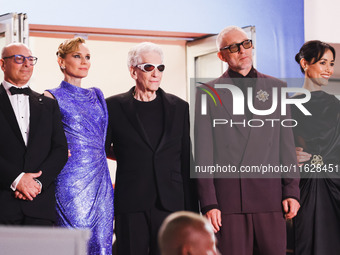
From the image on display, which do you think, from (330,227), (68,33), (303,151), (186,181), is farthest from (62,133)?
(68,33)

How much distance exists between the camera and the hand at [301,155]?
448 cm

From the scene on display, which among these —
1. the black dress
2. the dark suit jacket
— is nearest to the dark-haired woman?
the black dress

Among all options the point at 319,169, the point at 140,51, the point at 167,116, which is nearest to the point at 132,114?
the point at 167,116

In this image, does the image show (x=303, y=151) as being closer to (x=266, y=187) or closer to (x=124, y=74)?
(x=266, y=187)

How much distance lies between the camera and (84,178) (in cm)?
402

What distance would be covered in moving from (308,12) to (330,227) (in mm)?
3628

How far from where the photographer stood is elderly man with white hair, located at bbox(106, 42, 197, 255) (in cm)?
399

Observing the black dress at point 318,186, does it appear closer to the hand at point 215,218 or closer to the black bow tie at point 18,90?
the hand at point 215,218

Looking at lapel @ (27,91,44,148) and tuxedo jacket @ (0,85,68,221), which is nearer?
tuxedo jacket @ (0,85,68,221)

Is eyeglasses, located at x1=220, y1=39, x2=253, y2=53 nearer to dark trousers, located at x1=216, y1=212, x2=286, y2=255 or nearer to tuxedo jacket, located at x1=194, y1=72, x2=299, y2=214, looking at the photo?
tuxedo jacket, located at x1=194, y1=72, x2=299, y2=214

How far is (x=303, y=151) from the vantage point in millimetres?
4543

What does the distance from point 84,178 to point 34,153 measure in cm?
40

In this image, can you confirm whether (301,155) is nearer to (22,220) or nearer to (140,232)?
(140,232)

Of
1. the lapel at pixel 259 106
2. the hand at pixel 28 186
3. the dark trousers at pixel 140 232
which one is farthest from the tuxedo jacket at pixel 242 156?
the hand at pixel 28 186
